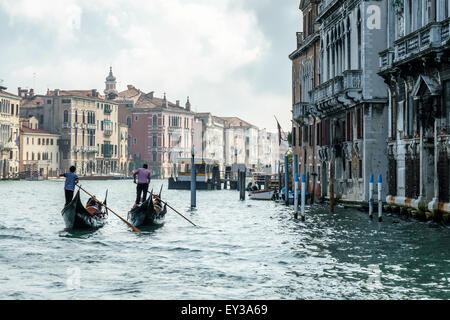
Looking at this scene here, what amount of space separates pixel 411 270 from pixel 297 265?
5.96 feet

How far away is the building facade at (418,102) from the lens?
1867 centimetres

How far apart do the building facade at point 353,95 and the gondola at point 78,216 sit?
31.8 feet

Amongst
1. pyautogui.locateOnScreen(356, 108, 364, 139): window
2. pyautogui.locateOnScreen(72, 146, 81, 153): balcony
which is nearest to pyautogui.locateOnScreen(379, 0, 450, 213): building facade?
pyautogui.locateOnScreen(356, 108, 364, 139): window

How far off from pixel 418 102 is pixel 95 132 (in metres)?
74.0

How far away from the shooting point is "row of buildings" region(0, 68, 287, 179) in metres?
79.8

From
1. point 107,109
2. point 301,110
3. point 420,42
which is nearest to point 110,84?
point 107,109

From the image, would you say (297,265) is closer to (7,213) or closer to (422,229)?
(422,229)

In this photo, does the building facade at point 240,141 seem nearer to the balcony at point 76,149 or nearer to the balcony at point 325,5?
the balcony at point 76,149

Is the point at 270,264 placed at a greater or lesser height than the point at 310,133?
lesser

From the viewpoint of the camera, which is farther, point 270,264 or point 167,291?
point 270,264

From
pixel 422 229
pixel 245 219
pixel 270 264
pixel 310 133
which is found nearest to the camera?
pixel 270 264

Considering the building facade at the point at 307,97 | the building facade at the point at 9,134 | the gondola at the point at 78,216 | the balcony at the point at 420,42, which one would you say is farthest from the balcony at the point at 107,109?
the gondola at the point at 78,216

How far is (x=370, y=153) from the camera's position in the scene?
25391 mm
